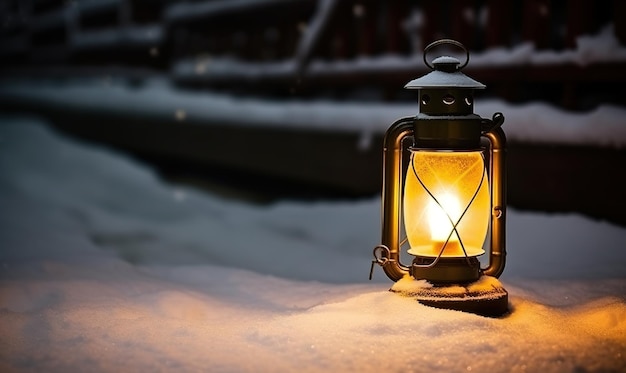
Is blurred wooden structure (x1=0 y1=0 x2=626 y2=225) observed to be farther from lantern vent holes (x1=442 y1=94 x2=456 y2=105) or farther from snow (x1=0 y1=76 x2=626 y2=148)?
lantern vent holes (x1=442 y1=94 x2=456 y2=105)

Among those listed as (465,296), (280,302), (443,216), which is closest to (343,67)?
(280,302)

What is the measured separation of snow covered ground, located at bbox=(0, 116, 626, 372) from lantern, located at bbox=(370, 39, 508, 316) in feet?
0.39

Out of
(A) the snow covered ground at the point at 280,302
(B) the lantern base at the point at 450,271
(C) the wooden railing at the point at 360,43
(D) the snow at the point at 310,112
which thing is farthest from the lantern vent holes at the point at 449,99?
(C) the wooden railing at the point at 360,43

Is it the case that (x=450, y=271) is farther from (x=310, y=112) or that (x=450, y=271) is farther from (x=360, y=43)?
(x=360, y=43)

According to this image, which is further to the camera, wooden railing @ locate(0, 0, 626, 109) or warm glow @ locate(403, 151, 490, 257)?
wooden railing @ locate(0, 0, 626, 109)

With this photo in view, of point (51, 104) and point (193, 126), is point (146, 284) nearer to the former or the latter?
point (193, 126)

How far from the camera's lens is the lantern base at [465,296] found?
2.77 meters

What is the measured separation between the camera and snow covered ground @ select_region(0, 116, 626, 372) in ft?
7.79

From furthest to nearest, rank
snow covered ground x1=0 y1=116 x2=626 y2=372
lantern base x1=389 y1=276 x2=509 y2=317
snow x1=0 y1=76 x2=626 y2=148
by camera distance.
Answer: snow x1=0 y1=76 x2=626 y2=148 < lantern base x1=389 y1=276 x2=509 y2=317 < snow covered ground x1=0 y1=116 x2=626 y2=372

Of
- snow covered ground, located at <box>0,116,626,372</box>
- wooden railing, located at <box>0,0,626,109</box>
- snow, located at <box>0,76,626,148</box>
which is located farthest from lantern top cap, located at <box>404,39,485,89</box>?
wooden railing, located at <box>0,0,626,109</box>

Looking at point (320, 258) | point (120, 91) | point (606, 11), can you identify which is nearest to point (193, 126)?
point (120, 91)

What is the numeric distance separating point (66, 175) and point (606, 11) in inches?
248

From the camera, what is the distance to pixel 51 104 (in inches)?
535

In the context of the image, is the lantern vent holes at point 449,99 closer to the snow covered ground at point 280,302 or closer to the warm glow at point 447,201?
the warm glow at point 447,201
